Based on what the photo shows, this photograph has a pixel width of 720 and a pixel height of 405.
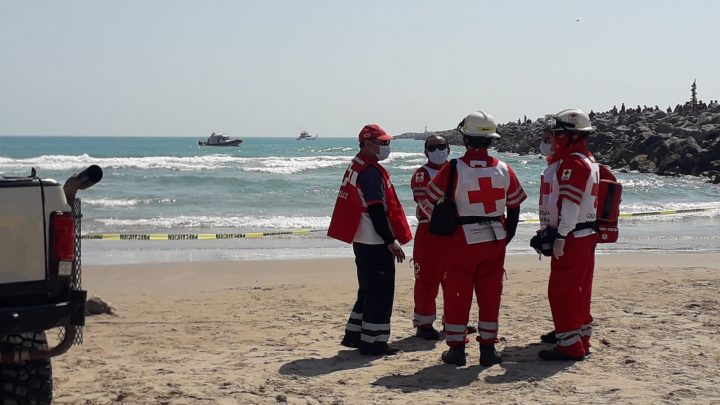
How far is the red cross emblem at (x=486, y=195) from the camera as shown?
5.80 meters

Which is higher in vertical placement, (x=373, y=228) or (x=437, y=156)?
(x=437, y=156)

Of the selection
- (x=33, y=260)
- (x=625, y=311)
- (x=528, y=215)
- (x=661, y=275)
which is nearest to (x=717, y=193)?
(x=528, y=215)

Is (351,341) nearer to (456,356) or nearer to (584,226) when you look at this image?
(456,356)

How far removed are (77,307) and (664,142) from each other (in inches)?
1629

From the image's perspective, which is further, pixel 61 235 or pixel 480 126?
pixel 480 126

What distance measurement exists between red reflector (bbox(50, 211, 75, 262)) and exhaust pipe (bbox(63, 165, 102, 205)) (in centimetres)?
31

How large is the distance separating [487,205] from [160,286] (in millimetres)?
5640

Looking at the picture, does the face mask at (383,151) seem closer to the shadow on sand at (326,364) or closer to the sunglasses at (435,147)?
the sunglasses at (435,147)

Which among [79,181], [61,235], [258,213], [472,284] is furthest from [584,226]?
[258,213]

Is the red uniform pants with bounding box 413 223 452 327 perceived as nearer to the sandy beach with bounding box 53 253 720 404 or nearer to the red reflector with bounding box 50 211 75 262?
the sandy beach with bounding box 53 253 720 404

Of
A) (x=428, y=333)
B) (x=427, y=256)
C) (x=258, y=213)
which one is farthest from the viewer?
(x=258, y=213)

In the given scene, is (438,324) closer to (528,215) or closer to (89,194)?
(528,215)

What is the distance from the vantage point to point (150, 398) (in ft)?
16.9

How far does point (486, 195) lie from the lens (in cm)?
581
